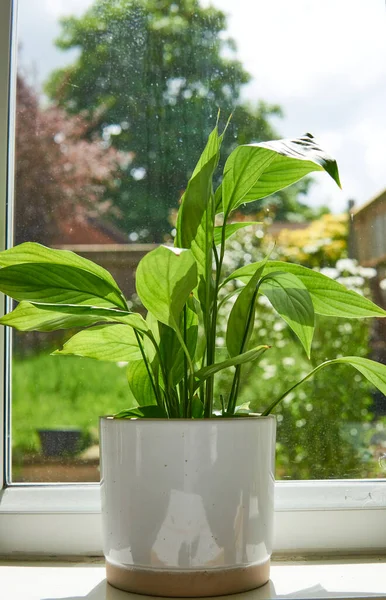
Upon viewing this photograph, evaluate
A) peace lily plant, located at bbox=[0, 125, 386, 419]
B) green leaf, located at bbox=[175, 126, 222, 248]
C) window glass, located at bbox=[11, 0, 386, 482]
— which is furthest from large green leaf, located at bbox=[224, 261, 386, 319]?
window glass, located at bbox=[11, 0, 386, 482]

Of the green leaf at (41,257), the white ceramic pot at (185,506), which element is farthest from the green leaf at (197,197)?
the white ceramic pot at (185,506)

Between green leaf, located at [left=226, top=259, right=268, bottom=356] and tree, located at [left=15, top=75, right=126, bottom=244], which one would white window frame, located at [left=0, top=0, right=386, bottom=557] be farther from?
green leaf, located at [left=226, top=259, right=268, bottom=356]

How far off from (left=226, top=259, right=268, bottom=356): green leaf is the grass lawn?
31 cm

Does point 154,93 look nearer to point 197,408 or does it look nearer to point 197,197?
point 197,197

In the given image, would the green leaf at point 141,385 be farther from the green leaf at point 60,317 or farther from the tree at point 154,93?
the tree at point 154,93

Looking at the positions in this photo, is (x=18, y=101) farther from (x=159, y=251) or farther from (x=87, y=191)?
(x=159, y=251)

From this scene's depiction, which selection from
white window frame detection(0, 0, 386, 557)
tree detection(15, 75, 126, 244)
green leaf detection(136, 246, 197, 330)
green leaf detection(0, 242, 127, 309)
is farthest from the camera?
tree detection(15, 75, 126, 244)

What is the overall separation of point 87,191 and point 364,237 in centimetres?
45

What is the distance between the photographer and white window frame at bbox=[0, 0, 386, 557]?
100cm

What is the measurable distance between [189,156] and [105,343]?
0.39 m

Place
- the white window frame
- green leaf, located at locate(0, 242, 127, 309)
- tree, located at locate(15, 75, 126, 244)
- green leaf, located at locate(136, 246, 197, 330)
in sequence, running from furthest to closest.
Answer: tree, located at locate(15, 75, 126, 244) → the white window frame → green leaf, located at locate(0, 242, 127, 309) → green leaf, located at locate(136, 246, 197, 330)

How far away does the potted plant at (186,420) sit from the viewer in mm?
766

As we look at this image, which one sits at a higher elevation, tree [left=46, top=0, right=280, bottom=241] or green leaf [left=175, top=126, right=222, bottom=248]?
tree [left=46, top=0, right=280, bottom=241]

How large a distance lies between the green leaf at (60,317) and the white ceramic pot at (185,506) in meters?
0.12
